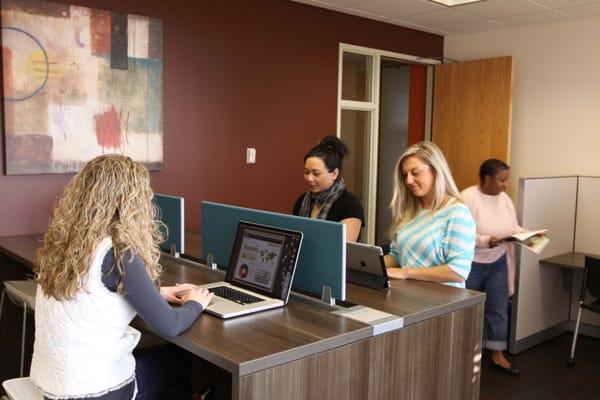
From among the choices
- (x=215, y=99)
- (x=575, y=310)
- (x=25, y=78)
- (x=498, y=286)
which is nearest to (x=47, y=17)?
(x=25, y=78)

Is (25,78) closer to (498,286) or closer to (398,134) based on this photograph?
→ (498,286)

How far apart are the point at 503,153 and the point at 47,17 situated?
154 inches

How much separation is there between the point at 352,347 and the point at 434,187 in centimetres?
95

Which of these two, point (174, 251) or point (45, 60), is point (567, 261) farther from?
point (45, 60)

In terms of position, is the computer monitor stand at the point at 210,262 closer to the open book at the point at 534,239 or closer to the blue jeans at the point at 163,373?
the blue jeans at the point at 163,373

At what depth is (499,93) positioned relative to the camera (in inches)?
208

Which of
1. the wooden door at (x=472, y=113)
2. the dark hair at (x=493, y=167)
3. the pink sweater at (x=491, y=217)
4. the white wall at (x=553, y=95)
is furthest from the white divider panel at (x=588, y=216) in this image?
the dark hair at (x=493, y=167)

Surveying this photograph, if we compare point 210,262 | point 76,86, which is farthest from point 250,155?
point 210,262

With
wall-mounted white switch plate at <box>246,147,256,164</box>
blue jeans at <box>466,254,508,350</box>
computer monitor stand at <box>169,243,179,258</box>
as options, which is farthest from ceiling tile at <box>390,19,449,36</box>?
computer monitor stand at <box>169,243,179,258</box>

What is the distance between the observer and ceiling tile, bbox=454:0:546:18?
4.49 meters

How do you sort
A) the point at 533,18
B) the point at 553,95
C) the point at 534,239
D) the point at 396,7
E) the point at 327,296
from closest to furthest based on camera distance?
the point at 327,296, the point at 534,239, the point at 396,7, the point at 533,18, the point at 553,95

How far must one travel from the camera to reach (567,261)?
4414 millimetres

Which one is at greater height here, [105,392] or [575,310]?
[105,392]

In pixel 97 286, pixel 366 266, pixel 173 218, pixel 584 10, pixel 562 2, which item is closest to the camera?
pixel 97 286
